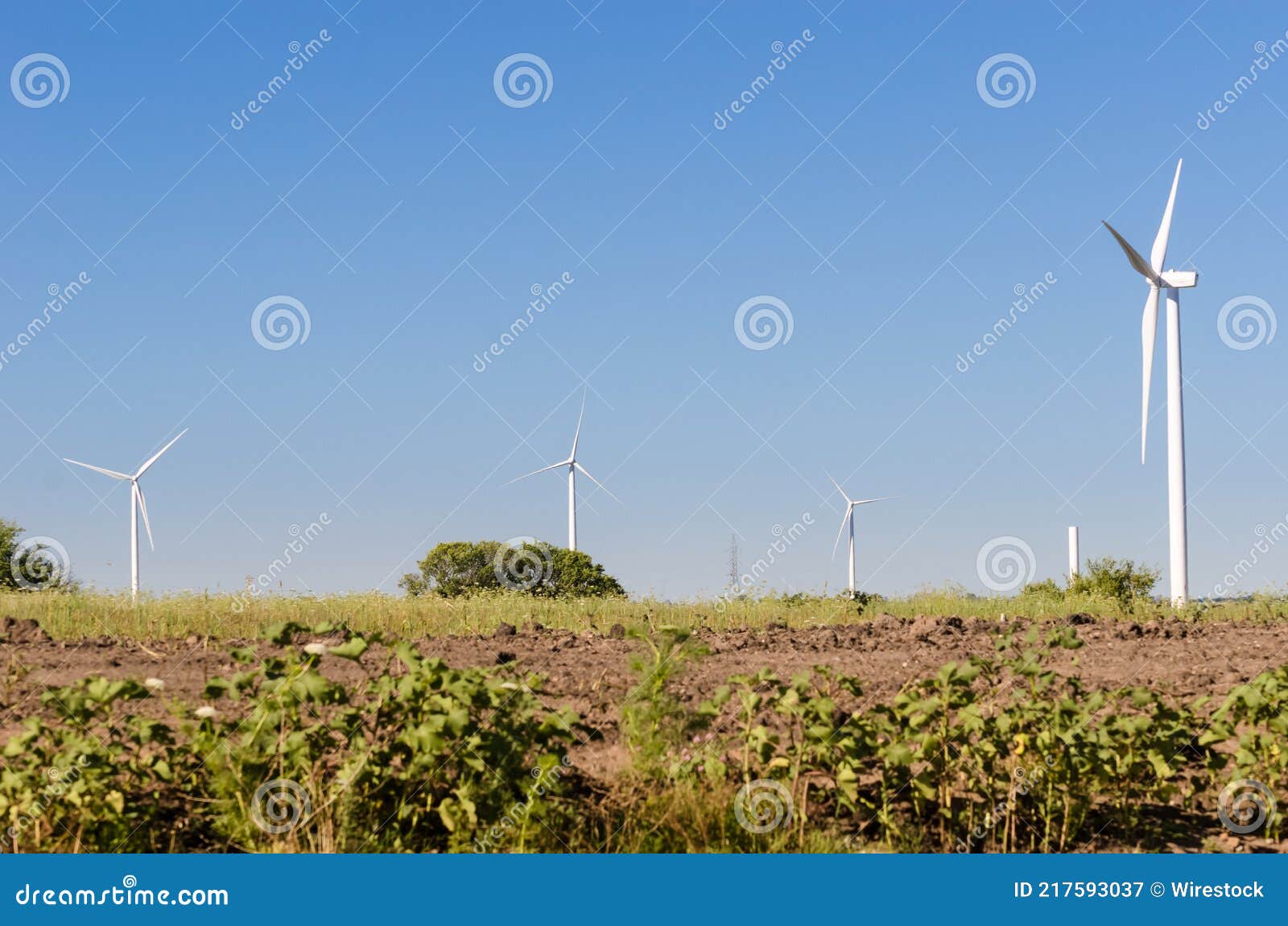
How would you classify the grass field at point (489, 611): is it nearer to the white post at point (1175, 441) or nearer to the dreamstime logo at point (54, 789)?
the white post at point (1175, 441)

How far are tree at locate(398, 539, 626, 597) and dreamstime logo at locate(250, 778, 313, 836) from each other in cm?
2642

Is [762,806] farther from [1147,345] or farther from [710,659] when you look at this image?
[1147,345]

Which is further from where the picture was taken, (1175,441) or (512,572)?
(512,572)

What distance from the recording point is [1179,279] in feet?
81.9

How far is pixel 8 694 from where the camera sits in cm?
930

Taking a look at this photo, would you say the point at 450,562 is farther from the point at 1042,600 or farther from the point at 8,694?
the point at 8,694

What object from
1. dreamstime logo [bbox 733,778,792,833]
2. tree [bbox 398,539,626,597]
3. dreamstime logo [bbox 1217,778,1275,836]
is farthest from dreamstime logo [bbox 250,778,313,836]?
tree [bbox 398,539,626,597]

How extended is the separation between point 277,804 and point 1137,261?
22382 millimetres

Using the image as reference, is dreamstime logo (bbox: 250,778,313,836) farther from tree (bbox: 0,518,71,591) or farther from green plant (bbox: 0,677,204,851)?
tree (bbox: 0,518,71,591)

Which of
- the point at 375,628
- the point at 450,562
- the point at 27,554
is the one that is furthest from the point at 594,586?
the point at 375,628

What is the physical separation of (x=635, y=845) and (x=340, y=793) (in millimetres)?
1690
